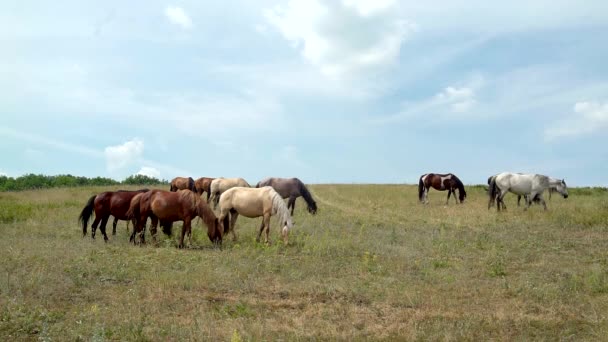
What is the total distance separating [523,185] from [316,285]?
16.6m

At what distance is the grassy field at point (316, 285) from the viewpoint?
25.1 ft

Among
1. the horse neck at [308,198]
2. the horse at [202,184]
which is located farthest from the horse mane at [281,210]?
the horse at [202,184]

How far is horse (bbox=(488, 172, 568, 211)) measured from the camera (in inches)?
917

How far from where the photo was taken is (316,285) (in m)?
9.97

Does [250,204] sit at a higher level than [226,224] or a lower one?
higher

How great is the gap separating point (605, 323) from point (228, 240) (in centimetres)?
959

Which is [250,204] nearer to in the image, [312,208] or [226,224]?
[226,224]

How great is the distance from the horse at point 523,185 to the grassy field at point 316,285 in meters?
5.91

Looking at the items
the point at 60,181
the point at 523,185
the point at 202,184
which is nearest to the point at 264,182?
the point at 202,184

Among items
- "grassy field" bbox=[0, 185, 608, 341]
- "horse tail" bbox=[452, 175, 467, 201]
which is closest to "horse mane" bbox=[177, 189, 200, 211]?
"grassy field" bbox=[0, 185, 608, 341]

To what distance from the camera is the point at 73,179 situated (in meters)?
51.4

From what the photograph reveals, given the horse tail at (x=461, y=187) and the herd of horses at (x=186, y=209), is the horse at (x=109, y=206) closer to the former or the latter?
the herd of horses at (x=186, y=209)

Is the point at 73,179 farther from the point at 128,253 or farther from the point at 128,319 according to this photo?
the point at 128,319

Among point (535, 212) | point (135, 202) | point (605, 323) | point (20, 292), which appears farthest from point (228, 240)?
point (535, 212)
